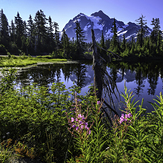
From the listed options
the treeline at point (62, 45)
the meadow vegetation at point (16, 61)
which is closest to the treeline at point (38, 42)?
the treeline at point (62, 45)

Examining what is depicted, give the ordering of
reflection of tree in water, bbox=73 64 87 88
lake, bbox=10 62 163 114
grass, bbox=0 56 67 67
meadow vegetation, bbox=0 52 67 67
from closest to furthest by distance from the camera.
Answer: grass, bbox=0 56 67 67 < meadow vegetation, bbox=0 52 67 67 < lake, bbox=10 62 163 114 < reflection of tree in water, bbox=73 64 87 88

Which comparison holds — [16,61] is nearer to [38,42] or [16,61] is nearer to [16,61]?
[16,61]

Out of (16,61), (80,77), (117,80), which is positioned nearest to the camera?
(16,61)

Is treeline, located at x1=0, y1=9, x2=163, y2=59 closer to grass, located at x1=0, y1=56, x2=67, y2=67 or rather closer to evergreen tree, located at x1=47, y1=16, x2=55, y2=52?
evergreen tree, located at x1=47, y1=16, x2=55, y2=52

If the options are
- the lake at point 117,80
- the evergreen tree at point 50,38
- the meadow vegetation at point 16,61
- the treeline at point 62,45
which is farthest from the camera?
the evergreen tree at point 50,38

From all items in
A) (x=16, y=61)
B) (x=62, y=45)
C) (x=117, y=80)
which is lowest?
(x=117, y=80)

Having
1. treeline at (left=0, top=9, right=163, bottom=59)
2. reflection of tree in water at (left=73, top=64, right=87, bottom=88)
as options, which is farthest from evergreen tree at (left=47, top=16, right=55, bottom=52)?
reflection of tree in water at (left=73, top=64, right=87, bottom=88)

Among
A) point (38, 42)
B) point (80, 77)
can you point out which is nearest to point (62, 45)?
point (38, 42)

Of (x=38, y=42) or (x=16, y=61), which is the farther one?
(x=38, y=42)

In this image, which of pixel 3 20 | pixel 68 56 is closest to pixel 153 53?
pixel 68 56

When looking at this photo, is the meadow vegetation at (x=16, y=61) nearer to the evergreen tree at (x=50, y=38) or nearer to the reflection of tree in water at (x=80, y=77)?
the reflection of tree in water at (x=80, y=77)

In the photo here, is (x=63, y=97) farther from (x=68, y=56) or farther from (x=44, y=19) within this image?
(x=44, y=19)

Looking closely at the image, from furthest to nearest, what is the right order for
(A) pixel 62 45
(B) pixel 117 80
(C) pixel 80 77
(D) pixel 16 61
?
(A) pixel 62 45
(C) pixel 80 77
(B) pixel 117 80
(D) pixel 16 61

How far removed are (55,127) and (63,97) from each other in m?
0.93
